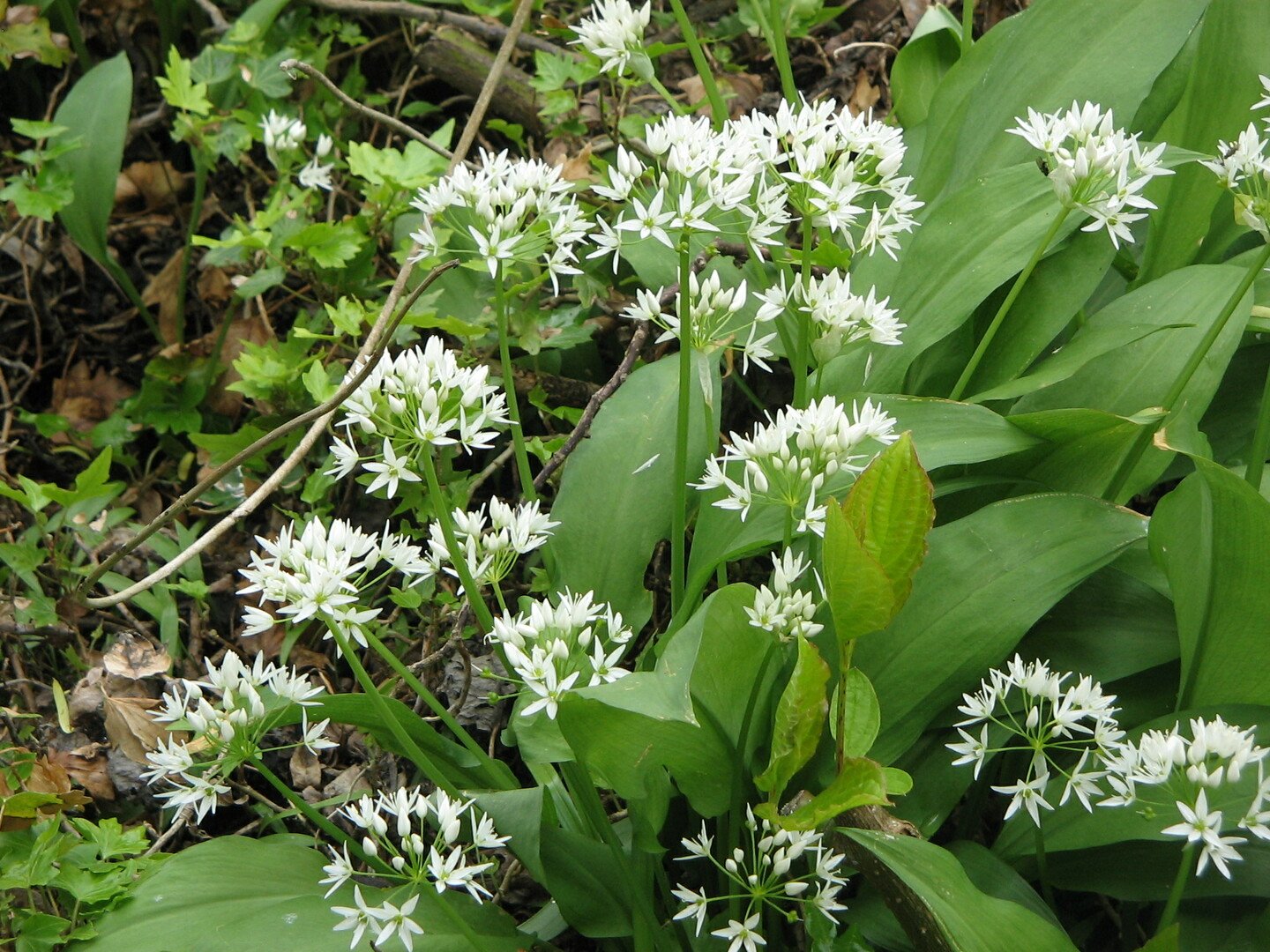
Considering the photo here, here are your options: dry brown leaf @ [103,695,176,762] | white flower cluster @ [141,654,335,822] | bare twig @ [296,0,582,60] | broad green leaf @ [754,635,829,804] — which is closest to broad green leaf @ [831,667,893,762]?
broad green leaf @ [754,635,829,804]

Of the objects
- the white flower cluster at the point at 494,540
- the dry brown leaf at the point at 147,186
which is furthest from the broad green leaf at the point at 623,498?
the dry brown leaf at the point at 147,186

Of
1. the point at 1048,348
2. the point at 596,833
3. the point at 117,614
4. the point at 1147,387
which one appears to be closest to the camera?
Answer: the point at 596,833

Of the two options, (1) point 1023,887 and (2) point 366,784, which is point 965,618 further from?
(2) point 366,784

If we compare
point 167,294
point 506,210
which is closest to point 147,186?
point 167,294

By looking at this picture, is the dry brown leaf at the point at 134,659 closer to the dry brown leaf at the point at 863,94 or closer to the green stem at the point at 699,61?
the green stem at the point at 699,61

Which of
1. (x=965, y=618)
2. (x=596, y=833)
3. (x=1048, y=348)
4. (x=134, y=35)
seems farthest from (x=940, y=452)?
(x=134, y=35)

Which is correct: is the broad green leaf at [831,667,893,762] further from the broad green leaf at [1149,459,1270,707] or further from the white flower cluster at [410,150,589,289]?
the white flower cluster at [410,150,589,289]
